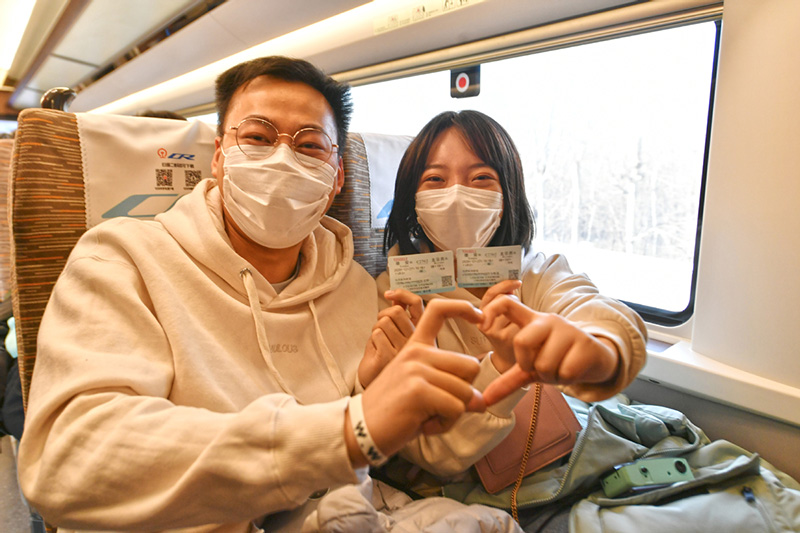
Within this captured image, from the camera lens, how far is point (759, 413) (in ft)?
4.84

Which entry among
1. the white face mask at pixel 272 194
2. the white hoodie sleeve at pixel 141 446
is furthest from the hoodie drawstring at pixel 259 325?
the white hoodie sleeve at pixel 141 446

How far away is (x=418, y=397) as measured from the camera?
623mm

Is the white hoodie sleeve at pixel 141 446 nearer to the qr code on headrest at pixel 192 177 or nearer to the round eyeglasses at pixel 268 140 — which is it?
the round eyeglasses at pixel 268 140

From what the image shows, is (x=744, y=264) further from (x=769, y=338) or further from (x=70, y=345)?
(x=70, y=345)

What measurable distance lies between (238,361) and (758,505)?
1549 millimetres

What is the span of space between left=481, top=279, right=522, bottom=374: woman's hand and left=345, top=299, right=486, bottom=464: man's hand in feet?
0.83

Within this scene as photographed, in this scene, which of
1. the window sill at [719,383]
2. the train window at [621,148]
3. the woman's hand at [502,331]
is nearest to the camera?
the woman's hand at [502,331]

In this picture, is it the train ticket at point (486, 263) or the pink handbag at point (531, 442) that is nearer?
the train ticket at point (486, 263)

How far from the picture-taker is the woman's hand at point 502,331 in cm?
97

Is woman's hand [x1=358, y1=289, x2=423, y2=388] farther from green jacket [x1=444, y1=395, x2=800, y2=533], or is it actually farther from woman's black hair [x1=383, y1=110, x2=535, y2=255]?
green jacket [x1=444, y1=395, x2=800, y2=533]

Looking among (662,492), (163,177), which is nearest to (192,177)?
(163,177)

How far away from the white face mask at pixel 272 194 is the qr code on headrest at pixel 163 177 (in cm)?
41

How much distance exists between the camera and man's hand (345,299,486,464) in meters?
0.62

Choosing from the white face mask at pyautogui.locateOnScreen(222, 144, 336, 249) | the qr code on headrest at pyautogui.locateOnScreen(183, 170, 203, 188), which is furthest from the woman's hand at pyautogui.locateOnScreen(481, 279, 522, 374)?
the qr code on headrest at pyautogui.locateOnScreen(183, 170, 203, 188)
